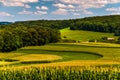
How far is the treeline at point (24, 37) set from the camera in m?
142

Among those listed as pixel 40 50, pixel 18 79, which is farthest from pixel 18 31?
pixel 18 79

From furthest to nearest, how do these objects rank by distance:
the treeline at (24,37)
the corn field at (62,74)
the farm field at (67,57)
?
the treeline at (24,37) < the farm field at (67,57) < the corn field at (62,74)

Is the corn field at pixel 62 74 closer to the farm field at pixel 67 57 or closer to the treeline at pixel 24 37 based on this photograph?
the farm field at pixel 67 57

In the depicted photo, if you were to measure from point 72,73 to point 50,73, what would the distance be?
2.87m

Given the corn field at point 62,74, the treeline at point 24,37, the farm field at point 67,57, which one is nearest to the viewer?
the corn field at point 62,74

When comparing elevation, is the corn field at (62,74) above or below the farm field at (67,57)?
above

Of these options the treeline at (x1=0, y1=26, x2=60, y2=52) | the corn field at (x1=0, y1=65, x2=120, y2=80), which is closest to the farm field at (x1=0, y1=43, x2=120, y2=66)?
the corn field at (x1=0, y1=65, x2=120, y2=80)

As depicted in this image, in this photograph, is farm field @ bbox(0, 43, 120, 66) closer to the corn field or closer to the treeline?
the corn field

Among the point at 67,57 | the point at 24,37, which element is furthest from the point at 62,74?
the point at 24,37

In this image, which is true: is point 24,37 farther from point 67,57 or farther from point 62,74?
point 62,74

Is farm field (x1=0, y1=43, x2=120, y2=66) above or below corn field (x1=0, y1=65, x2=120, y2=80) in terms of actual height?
below

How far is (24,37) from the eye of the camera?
15688 cm

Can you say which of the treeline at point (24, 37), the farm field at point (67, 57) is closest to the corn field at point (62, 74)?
the farm field at point (67, 57)

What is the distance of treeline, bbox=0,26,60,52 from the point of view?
142m
